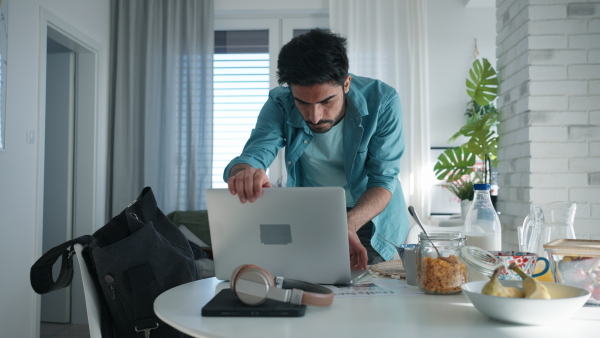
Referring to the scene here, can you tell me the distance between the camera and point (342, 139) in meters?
1.96

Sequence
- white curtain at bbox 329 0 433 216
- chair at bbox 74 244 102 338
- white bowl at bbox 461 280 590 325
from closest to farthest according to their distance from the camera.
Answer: white bowl at bbox 461 280 590 325, chair at bbox 74 244 102 338, white curtain at bbox 329 0 433 216

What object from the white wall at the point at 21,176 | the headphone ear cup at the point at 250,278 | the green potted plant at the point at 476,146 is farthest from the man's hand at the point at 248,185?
the green potted plant at the point at 476,146

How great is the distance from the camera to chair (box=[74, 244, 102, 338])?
122 cm

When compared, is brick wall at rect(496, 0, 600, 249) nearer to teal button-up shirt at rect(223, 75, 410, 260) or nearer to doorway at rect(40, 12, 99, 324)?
teal button-up shirt at rect(223, 75, 410, 260)

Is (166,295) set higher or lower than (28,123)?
lower

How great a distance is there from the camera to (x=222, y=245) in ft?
3.93

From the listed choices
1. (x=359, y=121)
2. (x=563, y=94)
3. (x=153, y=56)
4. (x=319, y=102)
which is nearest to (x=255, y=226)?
(x=319, y=102)

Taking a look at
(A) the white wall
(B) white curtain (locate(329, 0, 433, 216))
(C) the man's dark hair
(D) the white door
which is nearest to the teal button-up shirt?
(C) the man's dark hair

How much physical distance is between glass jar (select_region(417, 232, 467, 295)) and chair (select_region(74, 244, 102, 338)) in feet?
2.41

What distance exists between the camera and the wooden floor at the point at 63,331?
358cm

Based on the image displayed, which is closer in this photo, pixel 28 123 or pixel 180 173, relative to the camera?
pixel 28 123

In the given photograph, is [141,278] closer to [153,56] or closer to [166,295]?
[166,295]

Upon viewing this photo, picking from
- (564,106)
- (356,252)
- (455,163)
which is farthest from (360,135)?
(455,163)

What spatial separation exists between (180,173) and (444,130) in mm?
2220
